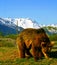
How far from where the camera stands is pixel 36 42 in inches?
575

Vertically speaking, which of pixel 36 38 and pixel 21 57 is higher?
pixel 36 38

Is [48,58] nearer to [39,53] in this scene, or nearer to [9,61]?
[39,53]

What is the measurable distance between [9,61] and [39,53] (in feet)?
5.67

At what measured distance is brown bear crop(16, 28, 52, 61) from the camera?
47.8 ft

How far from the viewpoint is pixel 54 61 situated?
14.3m

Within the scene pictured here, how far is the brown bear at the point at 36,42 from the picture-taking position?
14.6 m

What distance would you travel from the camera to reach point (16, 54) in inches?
682

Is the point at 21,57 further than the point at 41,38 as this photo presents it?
Yes

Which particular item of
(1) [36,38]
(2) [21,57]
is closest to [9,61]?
(2) [21,57]

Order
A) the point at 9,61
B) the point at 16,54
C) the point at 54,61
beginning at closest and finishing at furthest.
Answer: the point at 54,61 < the point at 9,61 < the point at 16,54

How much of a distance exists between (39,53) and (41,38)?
0.93 meters

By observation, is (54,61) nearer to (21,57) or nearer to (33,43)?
(33,43)

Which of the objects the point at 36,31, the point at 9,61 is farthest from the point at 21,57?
the point at 36,31

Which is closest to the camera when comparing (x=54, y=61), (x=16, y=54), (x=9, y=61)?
(x=54, y=61)
